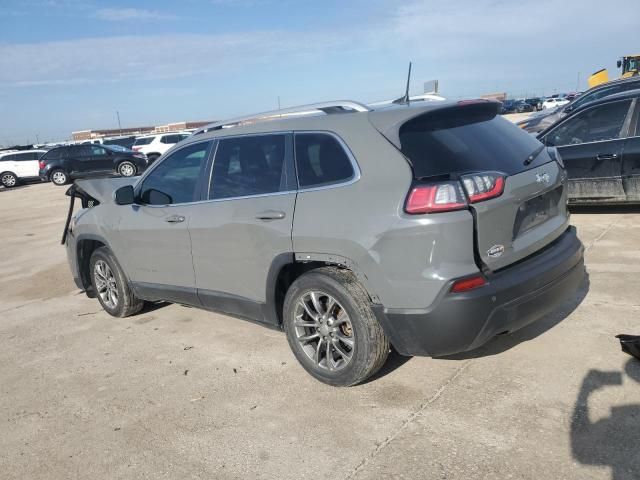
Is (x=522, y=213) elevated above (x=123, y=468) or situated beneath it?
elevated above

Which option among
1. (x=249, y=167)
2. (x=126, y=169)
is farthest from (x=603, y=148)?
(x=126, y=169)

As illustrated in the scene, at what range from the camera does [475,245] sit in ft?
9.61

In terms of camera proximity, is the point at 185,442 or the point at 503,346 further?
the point at 503,346

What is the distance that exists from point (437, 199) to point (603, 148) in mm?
5262

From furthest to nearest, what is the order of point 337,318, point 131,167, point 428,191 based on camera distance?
point 131,167 < point 337,318 < point 428,191

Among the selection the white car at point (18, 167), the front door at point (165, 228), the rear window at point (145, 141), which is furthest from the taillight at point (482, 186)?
the rear window at point (145, 141)

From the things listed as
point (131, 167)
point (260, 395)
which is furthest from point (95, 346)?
point (131, 167)

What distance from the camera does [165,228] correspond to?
452 centimetres

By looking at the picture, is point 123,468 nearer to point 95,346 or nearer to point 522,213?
point 95,346

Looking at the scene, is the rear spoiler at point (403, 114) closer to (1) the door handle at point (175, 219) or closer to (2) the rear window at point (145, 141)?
(1) the door handle at point (175, 219)

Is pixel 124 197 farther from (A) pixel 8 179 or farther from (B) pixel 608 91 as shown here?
(A) pixel 8 179

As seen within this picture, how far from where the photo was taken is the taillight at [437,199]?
289 cm

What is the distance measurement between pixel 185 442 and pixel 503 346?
89.4 inches

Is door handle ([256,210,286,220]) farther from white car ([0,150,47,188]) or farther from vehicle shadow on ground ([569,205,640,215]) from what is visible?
white car ([0,150,47,188])
